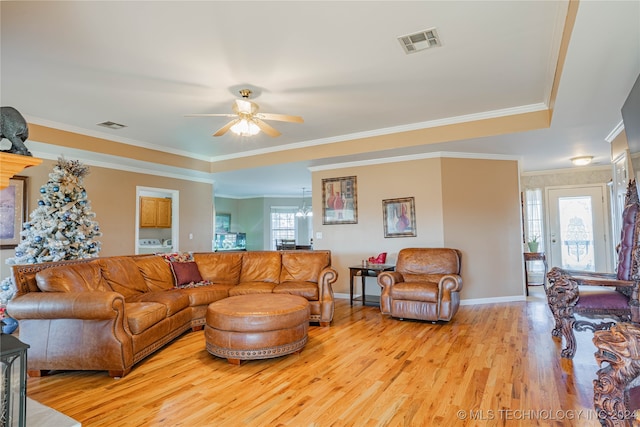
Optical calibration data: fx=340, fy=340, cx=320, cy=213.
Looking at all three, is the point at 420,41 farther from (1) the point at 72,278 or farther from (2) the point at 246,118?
(1) the point at 72,278

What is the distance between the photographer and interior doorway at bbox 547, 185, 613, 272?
270 inches

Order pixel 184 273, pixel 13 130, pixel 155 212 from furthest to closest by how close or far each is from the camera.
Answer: pixel 155 212
pixel 184 273
pixel 13 130

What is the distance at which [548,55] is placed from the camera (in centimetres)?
308

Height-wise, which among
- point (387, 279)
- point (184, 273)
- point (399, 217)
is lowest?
point (387, 279)

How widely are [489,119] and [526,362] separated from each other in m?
3.05

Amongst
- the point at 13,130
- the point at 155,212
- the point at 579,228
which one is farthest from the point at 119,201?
the point at 579,228

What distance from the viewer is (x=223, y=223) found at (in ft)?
38.3

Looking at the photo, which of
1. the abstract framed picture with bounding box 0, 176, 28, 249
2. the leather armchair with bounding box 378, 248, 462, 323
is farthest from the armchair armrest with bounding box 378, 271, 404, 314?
the abstract framed picture with bounding box 0, 176, 28, 249

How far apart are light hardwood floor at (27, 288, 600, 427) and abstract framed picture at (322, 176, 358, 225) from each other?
2.82 meters

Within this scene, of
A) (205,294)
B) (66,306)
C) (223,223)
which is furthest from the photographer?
(223,223)

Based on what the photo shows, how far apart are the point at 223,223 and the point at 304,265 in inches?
290

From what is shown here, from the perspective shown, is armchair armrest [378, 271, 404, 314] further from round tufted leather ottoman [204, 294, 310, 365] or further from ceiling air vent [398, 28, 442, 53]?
ceiling air vent [398, 28, 442, 53]

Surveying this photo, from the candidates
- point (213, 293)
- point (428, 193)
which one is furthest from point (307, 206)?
point (213, 293)

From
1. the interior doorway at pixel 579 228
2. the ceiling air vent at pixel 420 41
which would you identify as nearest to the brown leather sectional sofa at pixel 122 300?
the ceiling air vent at pixel 420 41
